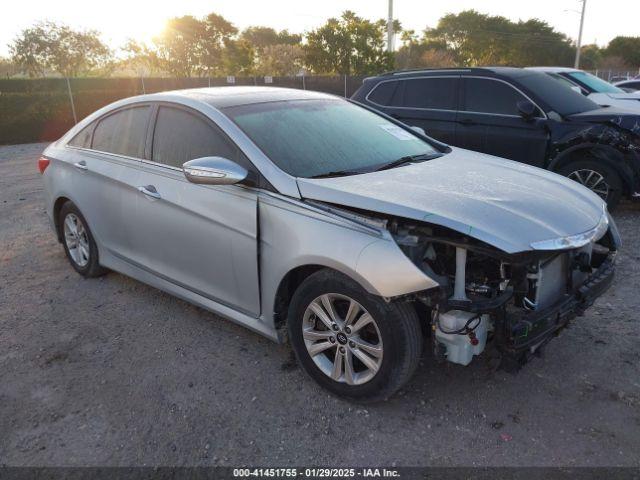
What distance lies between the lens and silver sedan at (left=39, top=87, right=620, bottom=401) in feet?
8.46

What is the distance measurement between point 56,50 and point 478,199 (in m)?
44.3

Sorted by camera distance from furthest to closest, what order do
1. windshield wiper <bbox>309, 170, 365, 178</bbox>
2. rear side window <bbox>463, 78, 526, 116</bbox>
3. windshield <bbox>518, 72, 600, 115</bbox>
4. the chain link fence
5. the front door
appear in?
1. the chain link fence
2. rear side window <bbox>463, 78, 526, 116</bbox>
3. windshield <bbox>518, 72, 600, 115</bbox>
4. the front door
5. windshield wiper <bbox>309, 170, 365, 178</bbox>

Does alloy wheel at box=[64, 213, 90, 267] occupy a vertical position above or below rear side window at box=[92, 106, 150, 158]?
below

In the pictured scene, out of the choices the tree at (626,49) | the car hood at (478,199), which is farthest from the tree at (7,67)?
the tree at (626,49)

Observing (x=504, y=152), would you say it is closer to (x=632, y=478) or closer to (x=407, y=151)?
(x=407, y=151)

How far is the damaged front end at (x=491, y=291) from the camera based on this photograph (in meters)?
2.52

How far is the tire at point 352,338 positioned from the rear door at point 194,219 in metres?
0.40

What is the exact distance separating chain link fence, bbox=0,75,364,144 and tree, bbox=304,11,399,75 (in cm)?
1103

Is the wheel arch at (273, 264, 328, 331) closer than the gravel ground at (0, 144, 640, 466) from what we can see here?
No

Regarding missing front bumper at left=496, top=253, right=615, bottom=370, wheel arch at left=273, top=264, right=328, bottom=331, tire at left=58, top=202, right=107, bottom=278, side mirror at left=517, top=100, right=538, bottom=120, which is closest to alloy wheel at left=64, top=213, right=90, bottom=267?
tire at left=58, top=202, right=107, bottom=278

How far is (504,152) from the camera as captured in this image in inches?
262

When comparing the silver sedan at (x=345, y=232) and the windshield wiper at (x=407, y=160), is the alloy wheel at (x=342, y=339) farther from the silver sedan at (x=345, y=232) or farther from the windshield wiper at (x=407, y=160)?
the windshield wiper at (x=407, y=160)

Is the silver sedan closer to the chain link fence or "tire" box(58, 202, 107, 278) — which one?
"tire" box(58, 202, 107, 278)

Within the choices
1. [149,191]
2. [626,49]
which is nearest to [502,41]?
[626,49]
